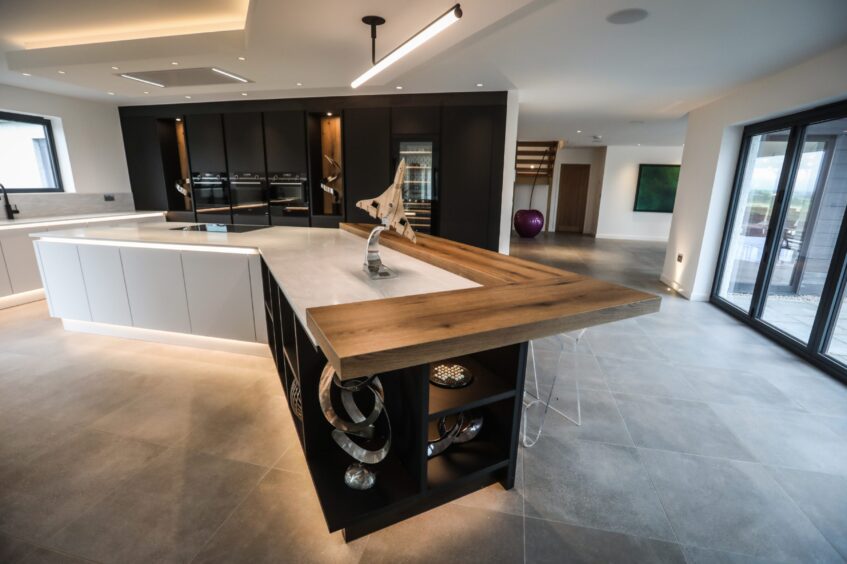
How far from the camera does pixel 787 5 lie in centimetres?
222

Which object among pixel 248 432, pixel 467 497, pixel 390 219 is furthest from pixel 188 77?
pixel 467 497

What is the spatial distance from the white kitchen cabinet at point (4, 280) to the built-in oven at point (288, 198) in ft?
9.74

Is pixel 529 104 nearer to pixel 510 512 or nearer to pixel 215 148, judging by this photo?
pixel 215 148

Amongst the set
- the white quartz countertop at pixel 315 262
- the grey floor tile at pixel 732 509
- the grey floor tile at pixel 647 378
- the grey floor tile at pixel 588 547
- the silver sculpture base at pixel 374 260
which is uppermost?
the silver sculpture base at pixel 374 260

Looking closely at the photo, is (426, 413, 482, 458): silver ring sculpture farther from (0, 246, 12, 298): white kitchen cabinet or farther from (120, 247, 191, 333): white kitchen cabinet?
(0, 246, 12, 298): white kitchen cabinet

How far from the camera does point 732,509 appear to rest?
1.67 metres

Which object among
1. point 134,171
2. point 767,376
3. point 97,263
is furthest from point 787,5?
point 134,171

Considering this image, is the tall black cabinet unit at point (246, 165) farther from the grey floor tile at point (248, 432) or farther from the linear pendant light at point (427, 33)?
the grey floor tile at point (248, 432)

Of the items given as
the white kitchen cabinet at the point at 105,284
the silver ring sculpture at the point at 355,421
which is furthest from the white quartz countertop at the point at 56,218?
the silver ring sculpture at the point at 355,421

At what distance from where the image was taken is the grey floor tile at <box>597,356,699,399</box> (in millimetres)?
2648

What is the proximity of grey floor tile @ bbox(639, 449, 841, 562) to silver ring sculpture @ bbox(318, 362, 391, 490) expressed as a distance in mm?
1310

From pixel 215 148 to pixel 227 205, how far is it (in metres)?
0.87

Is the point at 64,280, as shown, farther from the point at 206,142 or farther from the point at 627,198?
the point at 627,198

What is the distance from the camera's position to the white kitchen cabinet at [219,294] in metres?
2.82
